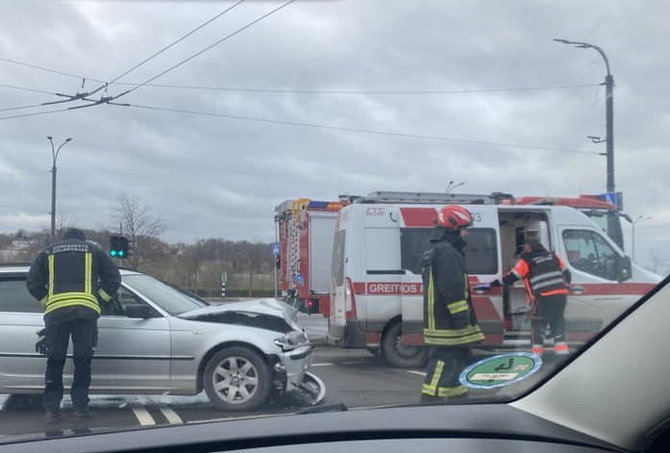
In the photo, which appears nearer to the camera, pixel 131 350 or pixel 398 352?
pixel 131 350

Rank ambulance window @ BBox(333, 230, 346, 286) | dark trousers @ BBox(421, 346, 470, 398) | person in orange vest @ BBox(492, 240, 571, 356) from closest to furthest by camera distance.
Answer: dark trousers @ BBox(421, 346, 470, 398)
person in orange vest @ BBox(492, 240, 571, 356)
ambulance window @ BBox(333, 230, 346, 286)

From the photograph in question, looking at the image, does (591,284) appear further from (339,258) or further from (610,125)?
(339,258)

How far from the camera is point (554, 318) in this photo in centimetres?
391

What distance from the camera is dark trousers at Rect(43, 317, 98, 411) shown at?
18.7ft

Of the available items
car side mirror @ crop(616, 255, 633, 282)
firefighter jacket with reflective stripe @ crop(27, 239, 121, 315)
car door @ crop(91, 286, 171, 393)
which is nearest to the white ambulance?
car side mirror @ crop(616, 255, 633, 282)

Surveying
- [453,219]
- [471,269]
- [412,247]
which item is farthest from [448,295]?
[412,247]

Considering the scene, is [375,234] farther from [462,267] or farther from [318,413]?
[318,413]

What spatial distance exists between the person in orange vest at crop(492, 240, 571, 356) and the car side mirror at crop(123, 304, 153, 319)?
3067mm

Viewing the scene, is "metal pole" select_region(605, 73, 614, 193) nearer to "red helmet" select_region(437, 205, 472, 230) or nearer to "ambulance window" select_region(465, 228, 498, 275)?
"red helmet" select_region(437, 205, 472, 230)

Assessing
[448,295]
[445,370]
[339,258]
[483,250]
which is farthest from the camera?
[339,258]

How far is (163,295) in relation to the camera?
644 cm

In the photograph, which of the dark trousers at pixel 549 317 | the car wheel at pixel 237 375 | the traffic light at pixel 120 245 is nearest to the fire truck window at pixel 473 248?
the dark trousers at pixel 549 317

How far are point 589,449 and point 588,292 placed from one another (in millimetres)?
1964

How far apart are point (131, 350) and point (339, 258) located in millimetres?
4892
